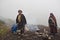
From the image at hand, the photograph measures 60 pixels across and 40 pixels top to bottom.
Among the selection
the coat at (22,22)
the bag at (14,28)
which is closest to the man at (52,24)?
the coat at (22,22)

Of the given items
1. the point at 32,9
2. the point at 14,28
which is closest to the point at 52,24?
the point at 32,9

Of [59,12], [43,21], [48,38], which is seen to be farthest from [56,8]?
[48,38]

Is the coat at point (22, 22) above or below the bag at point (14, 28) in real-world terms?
above

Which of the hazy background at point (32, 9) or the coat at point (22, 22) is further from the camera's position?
the hazy background at point (32, 9)

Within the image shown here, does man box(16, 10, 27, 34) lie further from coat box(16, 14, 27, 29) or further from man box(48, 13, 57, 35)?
man box(48, 13, 57, 35)

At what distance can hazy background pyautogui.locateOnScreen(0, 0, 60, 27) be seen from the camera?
296cm

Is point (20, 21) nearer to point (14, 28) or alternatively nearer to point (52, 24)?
point (14, 28)

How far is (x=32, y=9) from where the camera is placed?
3023 mm

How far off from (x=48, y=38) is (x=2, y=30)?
72cm

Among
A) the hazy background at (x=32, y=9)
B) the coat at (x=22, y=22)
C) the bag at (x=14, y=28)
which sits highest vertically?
the hazy background at (x=32, y=9)

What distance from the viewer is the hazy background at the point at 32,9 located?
9.70ft

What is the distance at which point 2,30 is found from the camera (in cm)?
288

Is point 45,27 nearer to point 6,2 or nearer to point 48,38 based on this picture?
point 48,38

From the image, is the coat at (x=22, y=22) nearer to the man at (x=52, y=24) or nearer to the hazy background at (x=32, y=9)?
the hazy background at (x=32, y=9)
